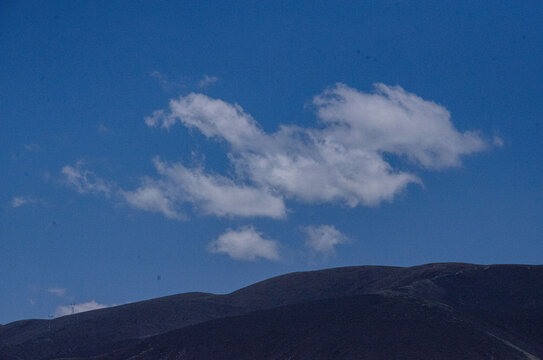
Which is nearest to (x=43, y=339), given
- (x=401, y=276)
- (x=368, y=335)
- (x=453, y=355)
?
(x=401, y=276)

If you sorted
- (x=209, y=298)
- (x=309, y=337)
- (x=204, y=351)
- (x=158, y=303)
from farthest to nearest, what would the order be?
(x=209, y=298) → (x=158, y=303) → (x=204, y=351) → (x=309, y=337)

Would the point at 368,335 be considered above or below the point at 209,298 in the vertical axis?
below

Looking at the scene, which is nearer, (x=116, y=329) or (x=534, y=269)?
(x=534, y=269)

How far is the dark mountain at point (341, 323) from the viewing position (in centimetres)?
6250

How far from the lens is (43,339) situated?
11062 centimetres

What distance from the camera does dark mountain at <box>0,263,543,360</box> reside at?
62500mm

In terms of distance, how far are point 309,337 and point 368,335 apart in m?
7.17

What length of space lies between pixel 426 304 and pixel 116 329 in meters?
59.4

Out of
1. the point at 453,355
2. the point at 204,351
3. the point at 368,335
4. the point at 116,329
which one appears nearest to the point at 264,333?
the point at 204,351

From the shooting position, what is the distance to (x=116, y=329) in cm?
11181

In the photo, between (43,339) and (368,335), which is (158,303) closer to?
(43,339)

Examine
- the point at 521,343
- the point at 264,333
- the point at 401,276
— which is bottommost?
the point at 521,343

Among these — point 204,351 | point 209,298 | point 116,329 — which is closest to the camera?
point 204,351

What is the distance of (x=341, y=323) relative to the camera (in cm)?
7000
